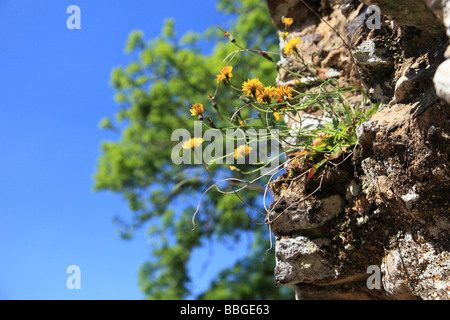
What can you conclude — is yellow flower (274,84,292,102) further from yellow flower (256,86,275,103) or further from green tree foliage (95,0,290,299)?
green tree foliage (95,0,290,299)

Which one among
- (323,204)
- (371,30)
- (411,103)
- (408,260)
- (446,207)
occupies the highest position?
(371,30)

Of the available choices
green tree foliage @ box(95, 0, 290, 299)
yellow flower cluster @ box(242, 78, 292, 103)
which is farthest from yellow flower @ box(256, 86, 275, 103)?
green tree foliage @ box(95, 0, 290, 299)

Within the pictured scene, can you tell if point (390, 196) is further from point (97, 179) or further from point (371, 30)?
point (97, 179)

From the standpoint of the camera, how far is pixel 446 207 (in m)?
1.41

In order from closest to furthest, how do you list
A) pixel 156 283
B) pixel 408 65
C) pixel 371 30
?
pixel 408 65 → pixel 371 30 → pixel 156 283

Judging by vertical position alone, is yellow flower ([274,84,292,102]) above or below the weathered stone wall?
above

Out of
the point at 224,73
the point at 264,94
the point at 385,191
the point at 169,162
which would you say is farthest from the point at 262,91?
the point at 169,162

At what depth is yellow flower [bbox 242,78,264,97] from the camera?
1771mm

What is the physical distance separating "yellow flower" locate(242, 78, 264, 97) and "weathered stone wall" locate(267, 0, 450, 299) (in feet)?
1.21

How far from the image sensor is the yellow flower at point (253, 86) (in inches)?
69.7

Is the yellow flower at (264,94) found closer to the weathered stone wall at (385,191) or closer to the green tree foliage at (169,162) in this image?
the weathered stone wall at (385,191)

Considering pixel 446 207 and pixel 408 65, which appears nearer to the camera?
pixel 446 207
